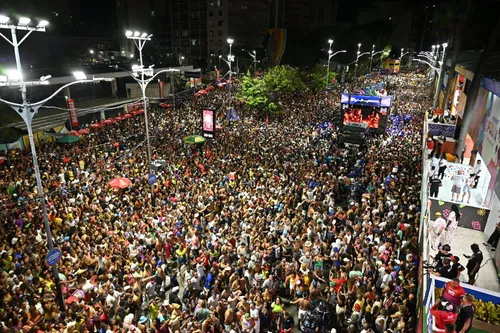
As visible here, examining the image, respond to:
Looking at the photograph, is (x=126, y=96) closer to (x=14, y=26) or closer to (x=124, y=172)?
(x=124, y=172)

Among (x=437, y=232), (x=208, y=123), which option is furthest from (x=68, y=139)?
(x=437, y=232)

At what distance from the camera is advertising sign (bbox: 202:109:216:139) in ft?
73.9

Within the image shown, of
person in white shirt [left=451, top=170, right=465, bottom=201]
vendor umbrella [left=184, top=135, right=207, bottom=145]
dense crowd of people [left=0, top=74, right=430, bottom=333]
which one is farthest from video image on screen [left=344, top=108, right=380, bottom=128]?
person in white shirt [left=451, top=170, right=465, bottom=201]

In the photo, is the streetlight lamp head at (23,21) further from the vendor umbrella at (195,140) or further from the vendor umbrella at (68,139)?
the vendor umbrella at (68,139)

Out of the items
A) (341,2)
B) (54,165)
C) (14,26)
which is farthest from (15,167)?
(341,2)

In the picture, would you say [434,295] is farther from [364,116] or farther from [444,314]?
[364,116]

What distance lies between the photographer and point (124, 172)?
18.9 m

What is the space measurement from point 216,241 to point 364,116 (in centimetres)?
2071

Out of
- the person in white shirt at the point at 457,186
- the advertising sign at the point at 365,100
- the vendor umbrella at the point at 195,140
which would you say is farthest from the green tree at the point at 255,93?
the person in white shirt at the point at 457,186

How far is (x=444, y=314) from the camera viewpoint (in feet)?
21.7

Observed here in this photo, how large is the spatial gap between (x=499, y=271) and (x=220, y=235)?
8766 mm

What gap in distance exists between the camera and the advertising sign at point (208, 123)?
73.9 ft

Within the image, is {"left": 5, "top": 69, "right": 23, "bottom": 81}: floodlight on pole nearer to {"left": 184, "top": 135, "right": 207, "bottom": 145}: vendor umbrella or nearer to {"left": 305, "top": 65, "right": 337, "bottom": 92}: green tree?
{"left": 184, "top": 135, "right": 207, "bottom": 145}: vendor umbrella

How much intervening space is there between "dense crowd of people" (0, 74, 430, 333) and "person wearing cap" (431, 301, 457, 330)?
6.21ft
